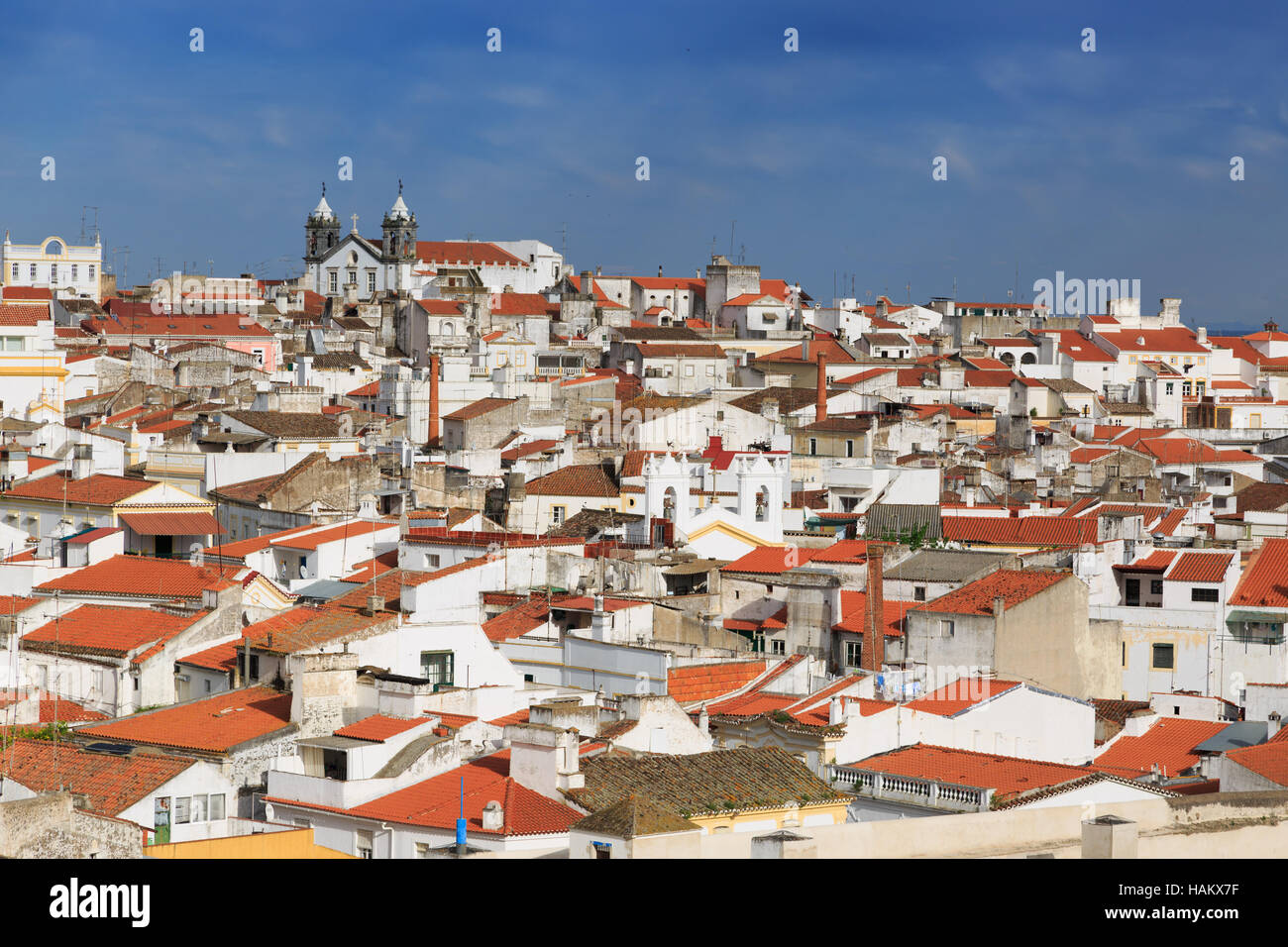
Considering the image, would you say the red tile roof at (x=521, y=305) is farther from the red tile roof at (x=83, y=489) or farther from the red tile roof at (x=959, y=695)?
the red tile roof at (x=959, y=695)

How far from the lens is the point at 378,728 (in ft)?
66.2

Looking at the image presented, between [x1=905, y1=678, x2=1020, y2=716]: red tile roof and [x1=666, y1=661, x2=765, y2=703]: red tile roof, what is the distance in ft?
7.69

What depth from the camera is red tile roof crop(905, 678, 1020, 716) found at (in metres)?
22.9

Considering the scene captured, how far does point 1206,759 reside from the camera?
21078 mm

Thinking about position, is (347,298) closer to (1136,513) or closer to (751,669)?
(1136,513)

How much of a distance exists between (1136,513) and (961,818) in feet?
84.6

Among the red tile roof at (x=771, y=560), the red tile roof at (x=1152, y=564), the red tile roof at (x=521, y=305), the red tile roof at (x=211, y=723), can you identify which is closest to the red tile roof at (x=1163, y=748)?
the red tile roof at (x=1152, y=564)

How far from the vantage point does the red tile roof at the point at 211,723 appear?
21.0 m

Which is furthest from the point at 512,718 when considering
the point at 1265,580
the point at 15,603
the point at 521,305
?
the point at 521,305

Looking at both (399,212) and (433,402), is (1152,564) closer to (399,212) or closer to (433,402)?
(433,402)

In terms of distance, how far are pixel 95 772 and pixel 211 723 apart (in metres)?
2.18
